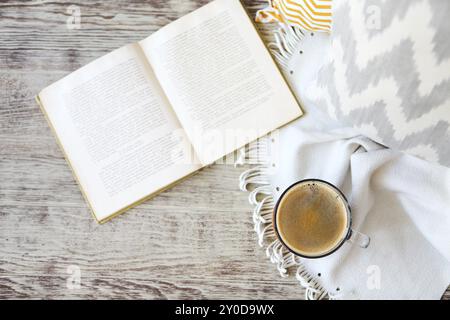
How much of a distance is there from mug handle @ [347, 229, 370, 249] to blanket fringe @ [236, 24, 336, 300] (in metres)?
0.09

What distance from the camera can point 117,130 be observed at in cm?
70

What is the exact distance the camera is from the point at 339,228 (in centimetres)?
64

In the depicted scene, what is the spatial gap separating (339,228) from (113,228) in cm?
35

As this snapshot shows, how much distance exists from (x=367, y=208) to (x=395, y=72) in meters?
0.24

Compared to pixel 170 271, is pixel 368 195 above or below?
above

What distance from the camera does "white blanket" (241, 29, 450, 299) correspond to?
65cm

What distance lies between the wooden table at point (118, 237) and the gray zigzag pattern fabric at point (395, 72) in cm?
23

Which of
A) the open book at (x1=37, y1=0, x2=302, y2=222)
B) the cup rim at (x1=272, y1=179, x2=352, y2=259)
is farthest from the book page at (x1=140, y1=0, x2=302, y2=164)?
the cup rim at (x1=272, y1=179, x2=352, y2=259)

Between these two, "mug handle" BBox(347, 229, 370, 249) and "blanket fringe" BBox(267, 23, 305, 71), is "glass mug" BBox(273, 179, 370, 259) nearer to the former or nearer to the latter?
"mug handle" BBox(347, 229, 370, 249)

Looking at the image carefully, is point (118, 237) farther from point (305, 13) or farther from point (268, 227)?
point (305, 13)

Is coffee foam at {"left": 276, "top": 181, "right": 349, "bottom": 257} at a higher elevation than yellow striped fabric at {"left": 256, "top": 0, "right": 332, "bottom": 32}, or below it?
below

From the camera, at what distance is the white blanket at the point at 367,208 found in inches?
25.5
